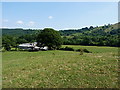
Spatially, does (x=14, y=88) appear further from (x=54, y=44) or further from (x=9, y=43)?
(x=9, y=43)

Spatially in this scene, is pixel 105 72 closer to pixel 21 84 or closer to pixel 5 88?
pixel 21 84

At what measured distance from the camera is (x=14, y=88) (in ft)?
24.2

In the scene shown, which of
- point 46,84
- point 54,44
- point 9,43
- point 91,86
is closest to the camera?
point 91,86

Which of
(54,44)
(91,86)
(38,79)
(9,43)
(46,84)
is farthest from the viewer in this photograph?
(9,43)

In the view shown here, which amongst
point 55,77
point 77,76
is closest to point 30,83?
point 55,77

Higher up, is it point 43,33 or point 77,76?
point 43,33

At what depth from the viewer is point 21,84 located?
7.94 m

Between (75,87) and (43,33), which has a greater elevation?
(43,33)

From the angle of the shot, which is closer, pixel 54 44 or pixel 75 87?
pixel 75 87

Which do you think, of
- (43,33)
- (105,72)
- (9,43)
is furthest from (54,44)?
(105,72)

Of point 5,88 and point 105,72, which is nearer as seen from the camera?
point 5,88

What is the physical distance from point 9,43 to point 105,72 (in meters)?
60.5

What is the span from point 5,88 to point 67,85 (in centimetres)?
326

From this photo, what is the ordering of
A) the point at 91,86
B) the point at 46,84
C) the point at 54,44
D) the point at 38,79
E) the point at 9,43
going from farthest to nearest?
the point at 9,43 < the point at 54,44 < the point at 38,79 < the point at 46,84 < the point at 91,86
